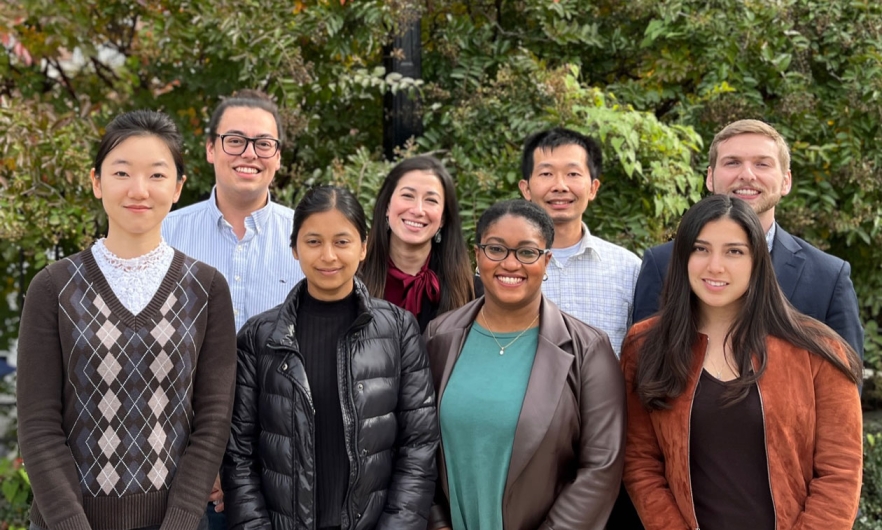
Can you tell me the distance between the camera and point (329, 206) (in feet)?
9.67

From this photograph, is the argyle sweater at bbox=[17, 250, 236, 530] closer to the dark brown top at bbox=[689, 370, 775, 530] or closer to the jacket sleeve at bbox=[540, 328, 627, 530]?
the jacket sleeve at bbox=[540, 328, 627, 530]

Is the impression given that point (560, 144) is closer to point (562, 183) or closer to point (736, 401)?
point (562, 183)

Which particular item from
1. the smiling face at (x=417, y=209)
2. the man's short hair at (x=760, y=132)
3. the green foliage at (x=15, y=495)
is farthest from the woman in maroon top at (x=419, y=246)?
the green foliage at (x=15, y=495)

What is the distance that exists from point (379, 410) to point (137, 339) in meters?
0.77

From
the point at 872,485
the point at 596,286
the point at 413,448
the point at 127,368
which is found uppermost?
the point at 596,286

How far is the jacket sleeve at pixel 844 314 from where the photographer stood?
3.14 metres

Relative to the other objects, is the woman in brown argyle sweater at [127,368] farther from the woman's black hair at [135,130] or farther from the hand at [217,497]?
the hand at [217,497]

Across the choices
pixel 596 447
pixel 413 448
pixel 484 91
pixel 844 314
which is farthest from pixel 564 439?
pixel 484 91

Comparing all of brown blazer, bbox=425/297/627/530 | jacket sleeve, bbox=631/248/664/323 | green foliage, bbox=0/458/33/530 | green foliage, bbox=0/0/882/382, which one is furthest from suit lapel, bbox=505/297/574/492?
green foliage, bbox=0/458/33/530

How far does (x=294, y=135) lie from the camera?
191 inches

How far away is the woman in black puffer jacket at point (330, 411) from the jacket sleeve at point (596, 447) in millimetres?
459

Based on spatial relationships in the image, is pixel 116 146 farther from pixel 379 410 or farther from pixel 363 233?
pixel 379 410

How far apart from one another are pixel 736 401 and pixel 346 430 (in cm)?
123

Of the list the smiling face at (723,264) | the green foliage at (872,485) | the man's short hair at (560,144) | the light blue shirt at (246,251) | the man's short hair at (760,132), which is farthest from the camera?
the green foliage at (872,485)
